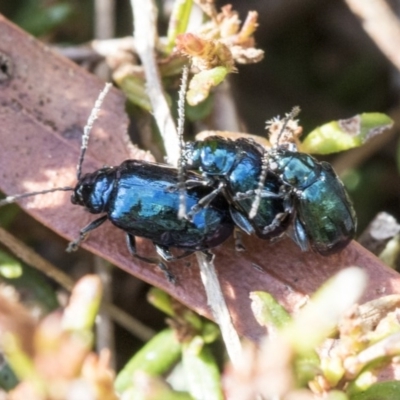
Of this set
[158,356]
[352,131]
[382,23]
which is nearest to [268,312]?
[158,356]

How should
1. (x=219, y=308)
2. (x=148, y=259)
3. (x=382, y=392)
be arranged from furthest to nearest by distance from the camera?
(x=148, y=259) < (x=219, y=308) < (x=382, y=392)

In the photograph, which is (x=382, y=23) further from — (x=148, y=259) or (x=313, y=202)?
(x=148, y=259)

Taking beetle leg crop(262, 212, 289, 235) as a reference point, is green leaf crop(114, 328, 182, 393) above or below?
→ below

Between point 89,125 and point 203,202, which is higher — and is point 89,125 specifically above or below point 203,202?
above

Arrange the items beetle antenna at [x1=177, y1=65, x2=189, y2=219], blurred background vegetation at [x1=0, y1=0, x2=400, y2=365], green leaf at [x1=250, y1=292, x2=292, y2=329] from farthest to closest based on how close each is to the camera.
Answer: blurred background vegetation at [x1=0, y1=0, x2=400, y2=365] → beetle antenna at [x1=177, y1=65, x2=189, y2=219] → green leaf at [x1=250, y1=292, x2=292, y2=329]

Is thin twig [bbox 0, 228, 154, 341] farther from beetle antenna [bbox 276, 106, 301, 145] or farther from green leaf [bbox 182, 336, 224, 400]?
beetle antenna [bbox 276, 106, 301, 145]

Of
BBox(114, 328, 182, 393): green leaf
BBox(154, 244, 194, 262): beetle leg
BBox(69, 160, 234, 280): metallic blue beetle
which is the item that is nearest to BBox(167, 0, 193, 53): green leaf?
BBox(69, 160, 234, 280): metallic blue beetle
